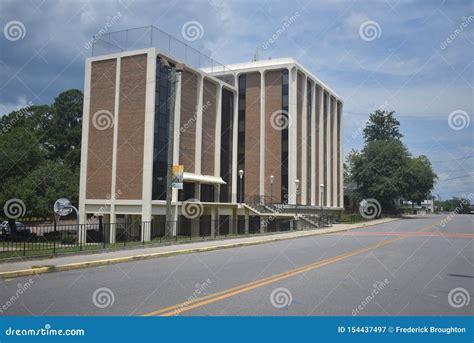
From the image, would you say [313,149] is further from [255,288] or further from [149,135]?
[255,288]

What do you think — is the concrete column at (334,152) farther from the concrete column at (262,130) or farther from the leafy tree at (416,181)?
the concrete column at (262,130)

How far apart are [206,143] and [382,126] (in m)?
66.8

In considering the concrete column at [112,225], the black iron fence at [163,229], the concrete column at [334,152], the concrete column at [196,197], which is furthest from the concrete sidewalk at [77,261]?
the concrete column at [334,152]

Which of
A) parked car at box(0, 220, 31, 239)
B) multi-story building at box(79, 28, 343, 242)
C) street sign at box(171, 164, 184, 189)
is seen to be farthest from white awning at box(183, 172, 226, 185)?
parked car at box(0, 220, 31, 239)

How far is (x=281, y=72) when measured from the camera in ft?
155

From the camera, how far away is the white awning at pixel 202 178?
1384 inches

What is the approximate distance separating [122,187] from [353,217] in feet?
108

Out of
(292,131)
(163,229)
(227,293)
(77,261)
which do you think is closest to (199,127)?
(163,229)

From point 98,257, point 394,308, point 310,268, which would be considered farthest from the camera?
point 98,257

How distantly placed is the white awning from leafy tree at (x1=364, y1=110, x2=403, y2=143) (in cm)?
6372

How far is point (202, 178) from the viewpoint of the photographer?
121ft

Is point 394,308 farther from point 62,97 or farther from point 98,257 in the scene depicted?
point 62,97

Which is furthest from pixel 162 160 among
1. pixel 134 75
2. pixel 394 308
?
pixel 394 308

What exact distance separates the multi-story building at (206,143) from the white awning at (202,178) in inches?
5.1
